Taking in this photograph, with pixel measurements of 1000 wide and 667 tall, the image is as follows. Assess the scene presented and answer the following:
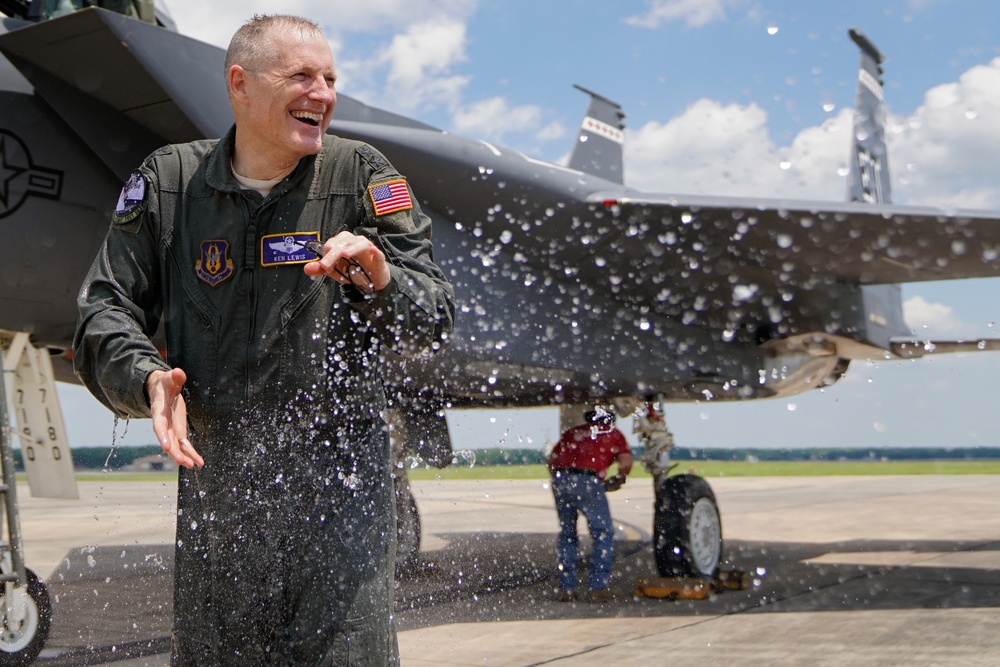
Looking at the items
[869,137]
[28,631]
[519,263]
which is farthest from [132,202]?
[869,137]

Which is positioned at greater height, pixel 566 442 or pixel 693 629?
pixel 566 442

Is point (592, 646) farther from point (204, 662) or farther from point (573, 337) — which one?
point (204, 662)

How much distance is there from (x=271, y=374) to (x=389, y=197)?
42 centimetres

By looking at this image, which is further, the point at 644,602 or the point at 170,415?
the point at 644,602

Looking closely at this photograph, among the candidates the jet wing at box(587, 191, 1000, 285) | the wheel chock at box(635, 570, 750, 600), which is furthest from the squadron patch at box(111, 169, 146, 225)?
the wheel chock at box(635, 570, 750, 600)

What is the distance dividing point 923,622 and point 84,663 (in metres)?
4.51

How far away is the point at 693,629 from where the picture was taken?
5.12m

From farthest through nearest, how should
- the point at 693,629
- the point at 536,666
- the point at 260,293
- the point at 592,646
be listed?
the point at 693,629 < the point at 592,646 < the point at 536,666 < the point at 260,293

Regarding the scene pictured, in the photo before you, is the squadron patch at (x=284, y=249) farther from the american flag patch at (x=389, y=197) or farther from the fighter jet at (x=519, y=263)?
the fighter jet at (x=519, y=263)

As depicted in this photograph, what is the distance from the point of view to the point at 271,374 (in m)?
1.75

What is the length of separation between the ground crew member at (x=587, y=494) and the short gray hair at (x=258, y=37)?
4961 millimetres

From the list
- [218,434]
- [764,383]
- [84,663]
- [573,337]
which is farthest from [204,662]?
[764,383]

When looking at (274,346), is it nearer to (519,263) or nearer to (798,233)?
(519,263)

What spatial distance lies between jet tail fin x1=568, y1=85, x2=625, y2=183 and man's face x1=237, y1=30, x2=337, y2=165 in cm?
1130
